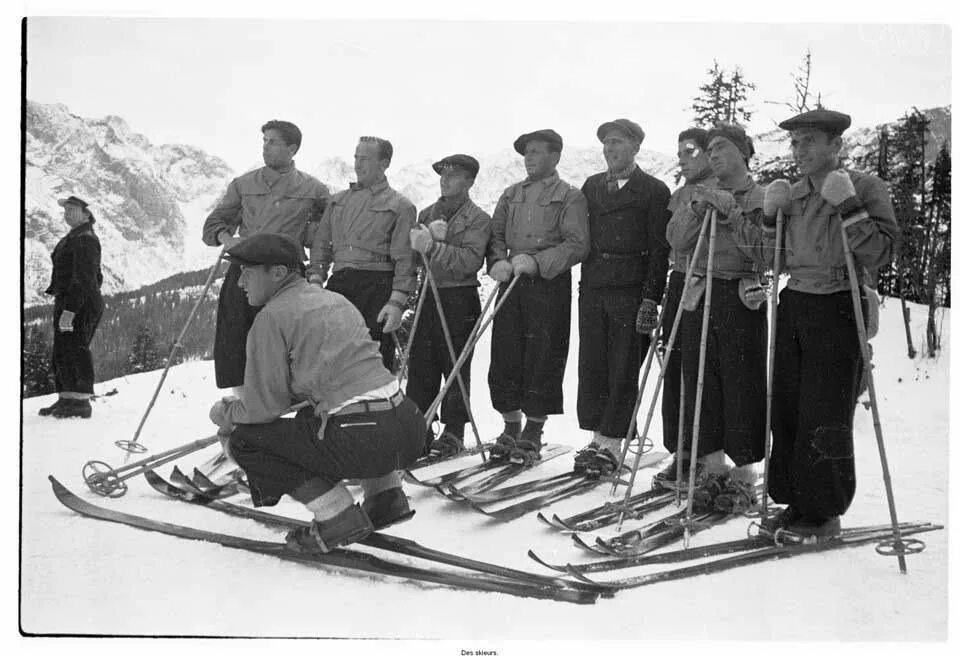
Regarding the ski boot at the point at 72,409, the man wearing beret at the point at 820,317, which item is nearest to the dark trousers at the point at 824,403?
the man wearing beret at the point at 820,317

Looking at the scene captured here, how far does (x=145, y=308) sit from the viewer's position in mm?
4777

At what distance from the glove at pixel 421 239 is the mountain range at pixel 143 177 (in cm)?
24

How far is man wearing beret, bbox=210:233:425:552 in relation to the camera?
371 cm

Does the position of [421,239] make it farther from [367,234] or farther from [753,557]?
[753,557]

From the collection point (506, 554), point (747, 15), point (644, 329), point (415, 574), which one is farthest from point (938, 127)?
point (415, 574)

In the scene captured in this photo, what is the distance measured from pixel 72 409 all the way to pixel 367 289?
1650mm

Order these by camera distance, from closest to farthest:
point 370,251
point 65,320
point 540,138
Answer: point 65,320, point 540,138, point 370,251

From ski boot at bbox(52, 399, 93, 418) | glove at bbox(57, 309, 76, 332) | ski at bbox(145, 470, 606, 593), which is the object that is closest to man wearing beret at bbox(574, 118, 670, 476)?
ski at bbox(145, 470, 606, 593)

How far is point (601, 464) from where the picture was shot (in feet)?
16.4

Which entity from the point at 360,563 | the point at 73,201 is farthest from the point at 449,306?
the point at 73,201

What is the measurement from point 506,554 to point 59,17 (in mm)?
3288

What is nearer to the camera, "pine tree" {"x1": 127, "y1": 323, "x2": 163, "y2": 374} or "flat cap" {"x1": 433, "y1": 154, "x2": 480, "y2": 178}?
"pine tree" {"x1": 127, "y1": 323, "x2": 163, "y2": 374}

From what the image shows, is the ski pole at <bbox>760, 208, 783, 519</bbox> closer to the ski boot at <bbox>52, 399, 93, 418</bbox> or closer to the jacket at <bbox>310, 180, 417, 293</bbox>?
the jacket at <bbox>310, 180, 417, 293</bbox>

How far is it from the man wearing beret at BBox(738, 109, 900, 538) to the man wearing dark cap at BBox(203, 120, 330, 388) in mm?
2410
